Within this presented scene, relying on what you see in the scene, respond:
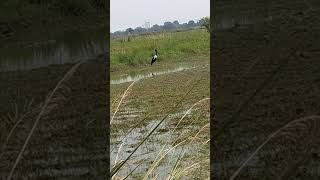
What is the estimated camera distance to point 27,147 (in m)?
0.68

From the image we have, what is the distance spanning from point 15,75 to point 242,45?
11.7 inches

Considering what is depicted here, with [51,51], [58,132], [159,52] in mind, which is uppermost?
[51,51]

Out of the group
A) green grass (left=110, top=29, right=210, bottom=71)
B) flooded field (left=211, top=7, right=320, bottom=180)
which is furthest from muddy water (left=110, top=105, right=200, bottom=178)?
green grass (left=110, top=29, right=210, bottom=71)

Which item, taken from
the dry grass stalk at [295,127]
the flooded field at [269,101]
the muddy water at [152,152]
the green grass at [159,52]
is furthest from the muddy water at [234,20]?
the green grass at [159,52]

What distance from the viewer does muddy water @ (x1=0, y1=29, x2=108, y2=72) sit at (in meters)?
0.64

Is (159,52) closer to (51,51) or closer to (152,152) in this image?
(152,152)

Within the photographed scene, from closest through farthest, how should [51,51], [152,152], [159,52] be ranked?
[51,51] < [152,152] < [159,52]

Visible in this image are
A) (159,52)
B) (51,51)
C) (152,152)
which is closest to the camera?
(51,51)

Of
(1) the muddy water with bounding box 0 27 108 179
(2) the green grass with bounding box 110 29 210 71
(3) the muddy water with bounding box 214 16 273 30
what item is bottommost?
(2) the green grass with bounding box 110 29 210 71

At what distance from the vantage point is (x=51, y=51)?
2.15 feet

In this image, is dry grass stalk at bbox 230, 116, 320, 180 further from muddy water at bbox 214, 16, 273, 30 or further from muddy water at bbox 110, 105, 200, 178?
muddy water at bbox 110, 105, 200, 178

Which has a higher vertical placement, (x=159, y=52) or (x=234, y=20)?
(x=234, y=20)

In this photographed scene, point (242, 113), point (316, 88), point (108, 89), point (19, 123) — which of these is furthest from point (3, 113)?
point (316, 88)

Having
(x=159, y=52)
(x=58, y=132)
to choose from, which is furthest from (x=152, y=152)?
(x=159, y=52)
